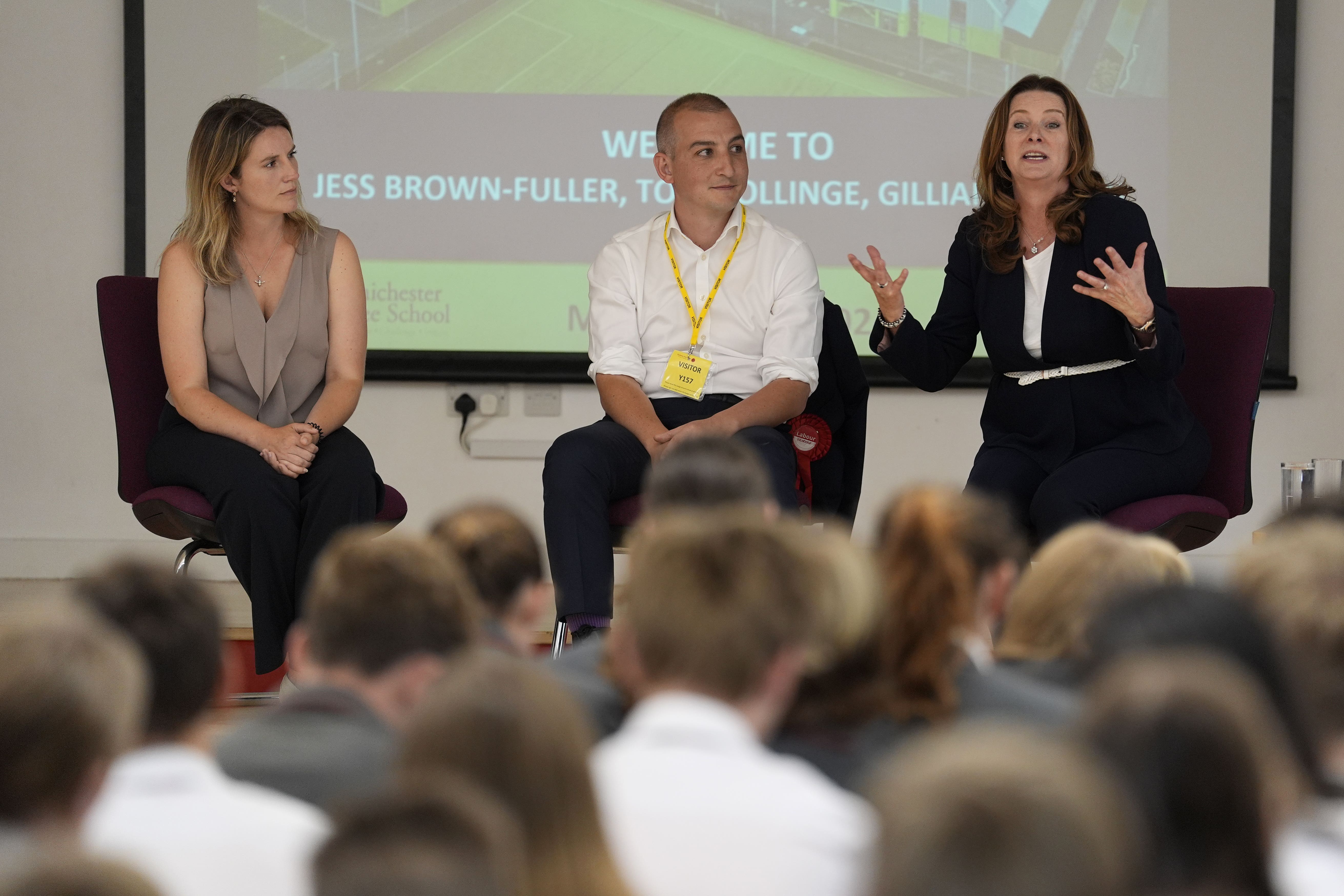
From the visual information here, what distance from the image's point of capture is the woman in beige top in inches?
123

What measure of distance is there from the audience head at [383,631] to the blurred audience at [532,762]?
410 mm

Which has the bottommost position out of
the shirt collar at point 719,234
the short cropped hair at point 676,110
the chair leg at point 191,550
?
the chair leg at point 191,550

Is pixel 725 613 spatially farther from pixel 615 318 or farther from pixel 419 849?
pixel 615 318

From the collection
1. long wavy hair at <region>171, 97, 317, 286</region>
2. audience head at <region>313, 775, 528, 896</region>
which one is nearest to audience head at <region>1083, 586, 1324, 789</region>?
audience head at <region>313, 775, 528, 896</region>

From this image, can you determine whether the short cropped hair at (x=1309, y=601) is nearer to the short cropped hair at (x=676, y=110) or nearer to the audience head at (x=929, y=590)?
the audience head at (x=929, y=590)

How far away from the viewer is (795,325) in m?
3.47

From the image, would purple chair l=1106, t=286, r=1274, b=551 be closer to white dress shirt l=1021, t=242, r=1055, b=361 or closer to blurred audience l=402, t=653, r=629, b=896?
white dress shirt l=1021, t=242, r=1055, b=361

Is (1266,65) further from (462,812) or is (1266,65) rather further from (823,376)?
(462,812)

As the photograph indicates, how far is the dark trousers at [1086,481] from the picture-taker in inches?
121

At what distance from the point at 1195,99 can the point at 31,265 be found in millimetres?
3986

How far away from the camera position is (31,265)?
193 inches

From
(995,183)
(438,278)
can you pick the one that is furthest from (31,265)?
(995,183)

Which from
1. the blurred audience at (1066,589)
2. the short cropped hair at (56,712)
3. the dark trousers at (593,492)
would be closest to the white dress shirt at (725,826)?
the short cropped hair at (56,712)

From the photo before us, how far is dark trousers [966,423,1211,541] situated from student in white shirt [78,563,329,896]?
2.15m
